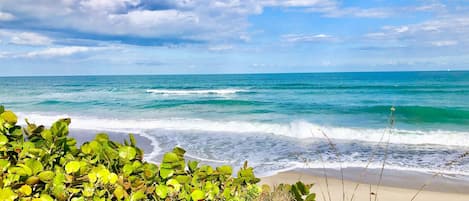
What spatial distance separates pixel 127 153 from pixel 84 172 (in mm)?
203

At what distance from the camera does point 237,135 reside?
14.8 m

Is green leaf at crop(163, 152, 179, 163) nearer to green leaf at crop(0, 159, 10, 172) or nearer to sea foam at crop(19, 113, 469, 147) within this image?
green leaf at crop(0, 159, 10, 172)

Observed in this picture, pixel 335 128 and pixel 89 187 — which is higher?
pixel 89 187

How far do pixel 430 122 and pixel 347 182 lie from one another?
41.5ft

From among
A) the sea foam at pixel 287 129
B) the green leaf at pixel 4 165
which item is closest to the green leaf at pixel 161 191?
the green leaf at pixel 4 165

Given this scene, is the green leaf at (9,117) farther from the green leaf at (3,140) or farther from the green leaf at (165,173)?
the green leaf at (165,173)

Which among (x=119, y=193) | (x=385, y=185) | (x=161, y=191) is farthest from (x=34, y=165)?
(x=385, y=185)

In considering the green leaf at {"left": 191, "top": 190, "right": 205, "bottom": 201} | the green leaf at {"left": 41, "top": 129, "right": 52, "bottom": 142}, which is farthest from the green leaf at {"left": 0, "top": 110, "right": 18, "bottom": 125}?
the green leaf at {"left": 191, "top": 190, "right": 205, "bottom": 201}

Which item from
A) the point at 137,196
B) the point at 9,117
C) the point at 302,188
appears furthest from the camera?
the point at 302,188

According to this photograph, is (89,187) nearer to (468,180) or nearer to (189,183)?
(189,183)

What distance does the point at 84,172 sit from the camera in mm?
1605

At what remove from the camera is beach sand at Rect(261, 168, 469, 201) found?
7137 millimetres

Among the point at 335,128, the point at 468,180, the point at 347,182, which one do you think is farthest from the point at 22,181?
the point at 335,128

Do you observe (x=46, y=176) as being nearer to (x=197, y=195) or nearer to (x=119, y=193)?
(x=119, y=193)
